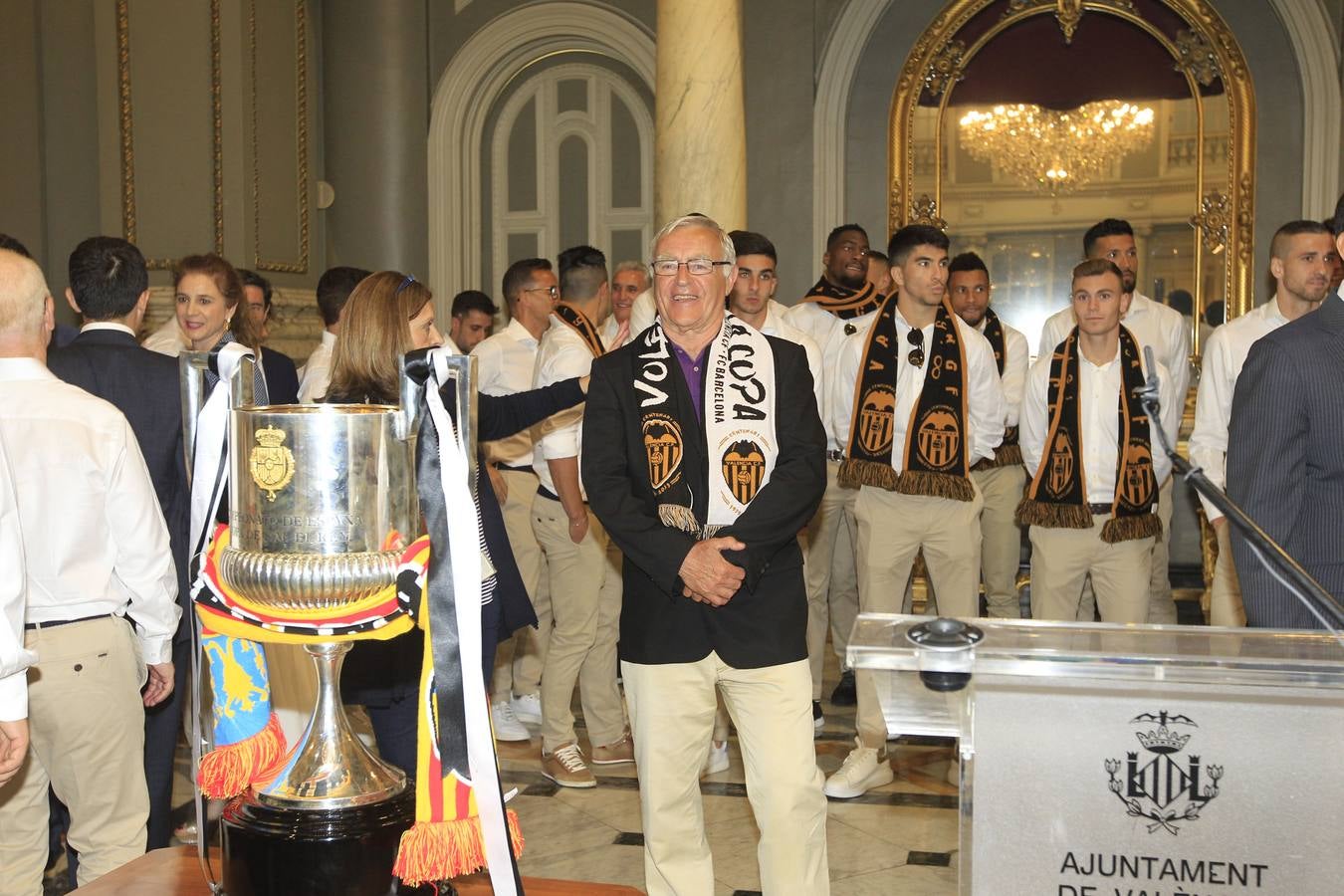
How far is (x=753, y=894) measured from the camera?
377cm

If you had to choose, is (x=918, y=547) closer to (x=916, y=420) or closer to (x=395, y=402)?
(x=916, y=420)

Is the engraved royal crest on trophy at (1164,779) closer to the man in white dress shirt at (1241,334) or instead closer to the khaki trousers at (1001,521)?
the man in white dress shirt at (1241,334)

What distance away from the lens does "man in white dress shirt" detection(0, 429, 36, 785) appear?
2160 millimetres

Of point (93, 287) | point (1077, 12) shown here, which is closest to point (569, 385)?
point (93, 287)

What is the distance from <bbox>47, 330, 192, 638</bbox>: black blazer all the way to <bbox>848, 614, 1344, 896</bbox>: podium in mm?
2456

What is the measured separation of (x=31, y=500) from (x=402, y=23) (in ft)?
24.4

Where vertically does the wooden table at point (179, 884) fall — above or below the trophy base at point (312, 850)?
below

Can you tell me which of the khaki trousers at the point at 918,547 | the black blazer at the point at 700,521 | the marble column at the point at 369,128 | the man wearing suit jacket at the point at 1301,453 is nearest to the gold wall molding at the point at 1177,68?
the marble column at the point at 369,128

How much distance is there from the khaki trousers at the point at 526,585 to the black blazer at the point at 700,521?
2244mm

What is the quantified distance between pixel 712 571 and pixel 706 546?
0.20 feet

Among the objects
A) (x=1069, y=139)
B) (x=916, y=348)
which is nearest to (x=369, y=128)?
(x=1069, y=139)

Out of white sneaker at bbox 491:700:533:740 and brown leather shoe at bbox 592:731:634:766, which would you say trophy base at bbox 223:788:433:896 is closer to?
brown leather shoe at bbox 592:731:634:766

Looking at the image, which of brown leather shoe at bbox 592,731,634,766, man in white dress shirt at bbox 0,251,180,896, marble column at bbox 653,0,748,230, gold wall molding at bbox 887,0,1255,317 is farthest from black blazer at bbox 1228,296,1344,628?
gold wall molding at bbox 887,0,1255,317

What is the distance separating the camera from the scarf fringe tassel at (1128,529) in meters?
4.69
